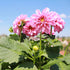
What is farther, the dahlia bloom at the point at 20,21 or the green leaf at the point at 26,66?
the dahlia bloom at the point at 20,21

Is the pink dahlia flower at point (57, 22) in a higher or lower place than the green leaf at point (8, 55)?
higher

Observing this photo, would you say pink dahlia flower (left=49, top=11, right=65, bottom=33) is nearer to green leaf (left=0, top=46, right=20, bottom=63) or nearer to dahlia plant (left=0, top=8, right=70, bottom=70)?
dahlia plant (left=0, top=8, right=70, bottom=70)

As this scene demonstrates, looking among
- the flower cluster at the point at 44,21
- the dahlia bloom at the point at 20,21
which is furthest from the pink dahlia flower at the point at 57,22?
the dahlia bloom at the point at 20,21

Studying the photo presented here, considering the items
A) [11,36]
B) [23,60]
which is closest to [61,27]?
[23,60]

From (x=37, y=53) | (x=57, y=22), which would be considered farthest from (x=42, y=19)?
(x=37, y=53)

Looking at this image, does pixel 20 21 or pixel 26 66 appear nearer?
pixel 26 66

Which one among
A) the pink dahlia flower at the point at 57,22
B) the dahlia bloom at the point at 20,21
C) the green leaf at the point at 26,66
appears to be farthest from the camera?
the dahlia bloom at the point at 20,21

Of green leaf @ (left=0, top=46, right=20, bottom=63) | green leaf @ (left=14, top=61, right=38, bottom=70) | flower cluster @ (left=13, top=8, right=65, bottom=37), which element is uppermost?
flower cluster @ (left=13, top=8, right=65, bottom=37)

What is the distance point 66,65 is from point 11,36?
687 mm

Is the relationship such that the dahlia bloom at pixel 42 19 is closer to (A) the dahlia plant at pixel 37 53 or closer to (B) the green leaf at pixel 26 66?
(A) the dahlia plant at pixel 37 53

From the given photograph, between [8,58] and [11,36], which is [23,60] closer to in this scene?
[8,58]

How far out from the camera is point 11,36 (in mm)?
1510

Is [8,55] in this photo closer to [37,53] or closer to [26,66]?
[26,66]

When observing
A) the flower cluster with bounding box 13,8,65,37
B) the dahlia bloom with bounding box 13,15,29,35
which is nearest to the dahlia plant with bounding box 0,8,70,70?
the flower cluster with bounding box 13,8,65,37
